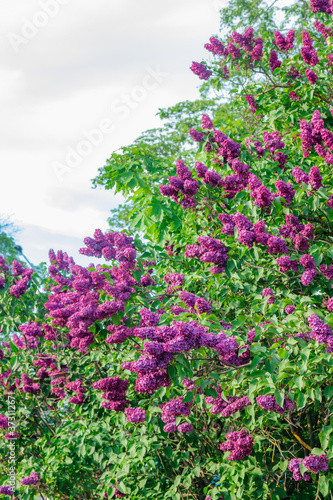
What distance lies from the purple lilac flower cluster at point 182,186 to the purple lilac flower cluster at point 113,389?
1.63 m

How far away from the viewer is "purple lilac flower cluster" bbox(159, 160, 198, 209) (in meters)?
3.77

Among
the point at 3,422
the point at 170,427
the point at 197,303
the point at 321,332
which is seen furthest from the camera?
the point at 3,422

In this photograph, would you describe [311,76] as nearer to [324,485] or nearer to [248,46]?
[248,46]

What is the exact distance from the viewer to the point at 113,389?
3684 mm

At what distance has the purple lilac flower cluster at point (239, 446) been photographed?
10.9 feet

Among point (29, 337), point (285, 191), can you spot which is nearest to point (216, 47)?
point (285, 191)

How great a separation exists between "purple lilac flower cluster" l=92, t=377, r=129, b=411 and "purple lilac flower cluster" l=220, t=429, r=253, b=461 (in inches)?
36.5

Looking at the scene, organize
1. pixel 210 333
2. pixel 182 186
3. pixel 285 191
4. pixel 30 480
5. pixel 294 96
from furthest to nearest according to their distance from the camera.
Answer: pixel 294 96
pixel 30 480
pixel 182 186
pixel 285 191
pixel 210 333

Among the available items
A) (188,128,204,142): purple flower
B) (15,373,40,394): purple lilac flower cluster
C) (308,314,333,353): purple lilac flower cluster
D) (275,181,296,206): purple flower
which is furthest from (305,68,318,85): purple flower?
(15,373,40,394): purple lilac flower cluster

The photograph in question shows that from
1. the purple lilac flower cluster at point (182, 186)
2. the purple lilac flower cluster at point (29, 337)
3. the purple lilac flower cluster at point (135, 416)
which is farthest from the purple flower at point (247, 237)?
the purple lilac flower cluster at point (29, 337)

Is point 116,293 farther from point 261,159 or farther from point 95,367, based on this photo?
point 261,159

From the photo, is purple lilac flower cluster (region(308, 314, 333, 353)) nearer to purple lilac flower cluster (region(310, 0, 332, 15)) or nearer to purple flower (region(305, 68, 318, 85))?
purple flower (region(305, 68, 318, 85))

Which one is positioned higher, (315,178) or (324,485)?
(315,178)

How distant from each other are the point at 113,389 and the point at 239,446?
1099mm
